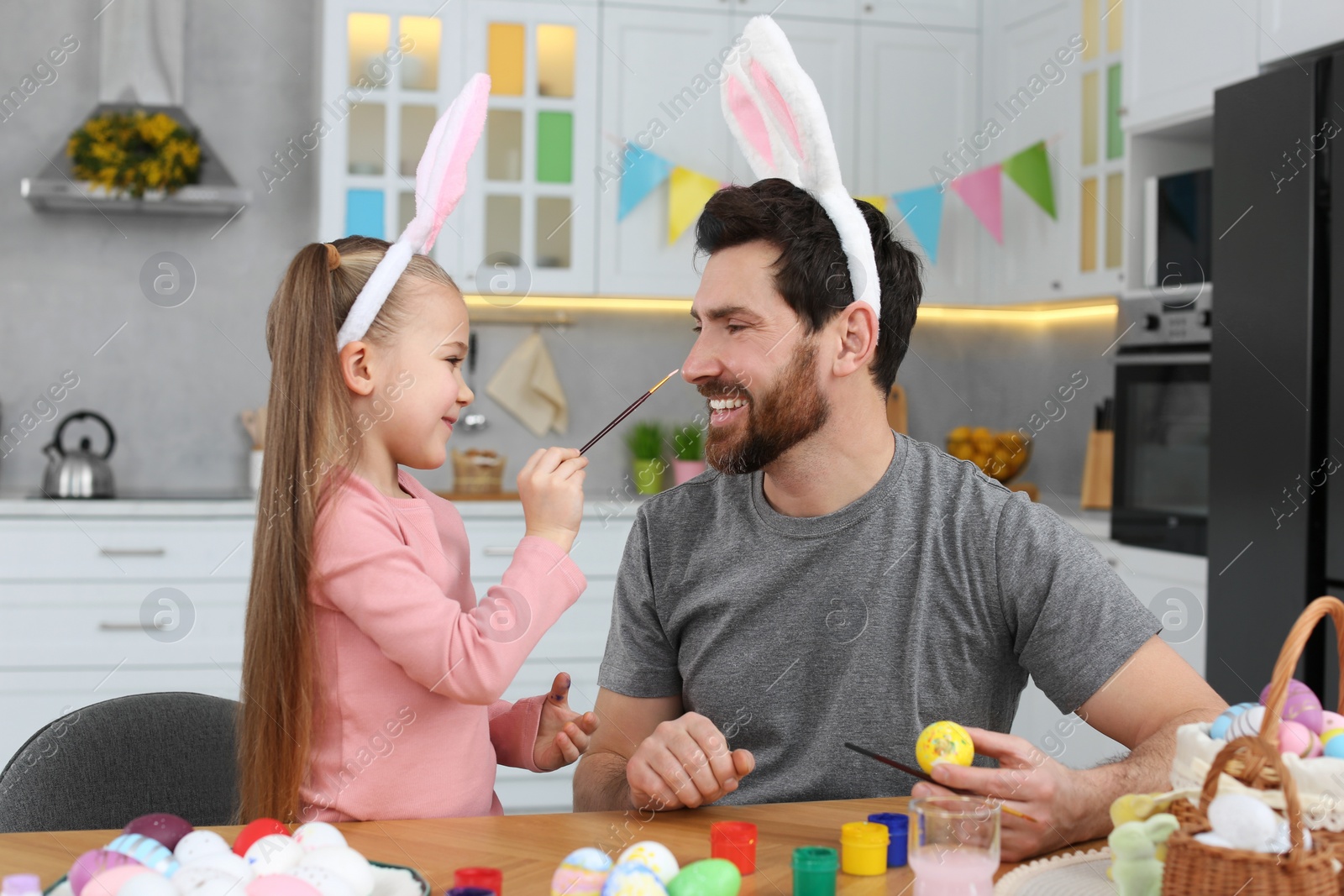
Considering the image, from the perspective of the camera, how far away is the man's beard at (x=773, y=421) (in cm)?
149

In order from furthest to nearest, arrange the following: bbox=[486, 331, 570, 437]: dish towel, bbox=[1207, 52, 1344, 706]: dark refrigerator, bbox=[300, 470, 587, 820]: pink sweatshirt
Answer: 1. bbox=[486, 331, 570, 437]: dish towel
2. bbox=[1207, 52, 1344, 706]: dark refrigerator
3. bbox=[300, 470, 587, 820]: pink sweatshirt

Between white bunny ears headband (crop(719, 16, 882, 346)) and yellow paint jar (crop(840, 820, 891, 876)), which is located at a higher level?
white bunny ears headband (crop(719, 16, 882, 346))

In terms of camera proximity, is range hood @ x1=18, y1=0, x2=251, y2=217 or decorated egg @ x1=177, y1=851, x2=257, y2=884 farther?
range hood @ x1=18, y1=0, x2=251, y2=217

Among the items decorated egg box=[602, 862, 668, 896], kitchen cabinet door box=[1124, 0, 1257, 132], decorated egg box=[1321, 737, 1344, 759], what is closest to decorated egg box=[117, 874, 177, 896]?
decorated egg box=[602, 862, 668, 896]

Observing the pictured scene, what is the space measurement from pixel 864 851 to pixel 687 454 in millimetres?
2729

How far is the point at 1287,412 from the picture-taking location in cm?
224

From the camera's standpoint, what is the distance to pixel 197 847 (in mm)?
866

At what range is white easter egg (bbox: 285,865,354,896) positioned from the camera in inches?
31.6

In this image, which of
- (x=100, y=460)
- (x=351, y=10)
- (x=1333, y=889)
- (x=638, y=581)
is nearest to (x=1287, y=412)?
(x=638, y=581)

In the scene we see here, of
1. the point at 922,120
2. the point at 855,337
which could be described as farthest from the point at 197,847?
the point at 922,120

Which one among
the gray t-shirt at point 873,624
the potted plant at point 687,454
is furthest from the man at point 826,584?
the potted plant at point 687,454

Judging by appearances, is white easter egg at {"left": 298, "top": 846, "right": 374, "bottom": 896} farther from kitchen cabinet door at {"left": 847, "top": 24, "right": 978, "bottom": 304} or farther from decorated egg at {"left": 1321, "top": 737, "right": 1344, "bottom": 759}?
kitchen cabinet door at {"left": 847, "top": 24, "right": 978, "bottom": 304}

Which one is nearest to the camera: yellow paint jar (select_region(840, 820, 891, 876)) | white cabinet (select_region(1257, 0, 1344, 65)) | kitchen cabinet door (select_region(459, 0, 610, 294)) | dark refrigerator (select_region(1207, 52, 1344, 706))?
yellow paint jar (select_region(840, 820, 891, 876))

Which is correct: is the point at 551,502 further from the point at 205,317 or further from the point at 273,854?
the point at 205,317
